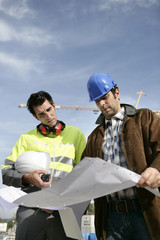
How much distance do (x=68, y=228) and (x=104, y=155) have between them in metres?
0.85

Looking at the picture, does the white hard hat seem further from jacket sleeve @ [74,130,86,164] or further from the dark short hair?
the dark short hair

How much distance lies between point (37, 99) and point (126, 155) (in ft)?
5.25

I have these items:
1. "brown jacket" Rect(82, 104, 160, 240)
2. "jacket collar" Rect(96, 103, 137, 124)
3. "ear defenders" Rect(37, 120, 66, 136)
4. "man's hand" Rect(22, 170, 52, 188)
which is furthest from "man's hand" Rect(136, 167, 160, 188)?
"ear defenders" Rect(37, 120, 66, 136)

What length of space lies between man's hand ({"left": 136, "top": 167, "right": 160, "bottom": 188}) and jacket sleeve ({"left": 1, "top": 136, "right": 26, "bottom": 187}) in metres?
1.52

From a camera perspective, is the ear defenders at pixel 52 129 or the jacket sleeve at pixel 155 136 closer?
the jacket sleeve at pixel 155 136

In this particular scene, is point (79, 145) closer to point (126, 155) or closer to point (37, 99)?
point (37, 99)

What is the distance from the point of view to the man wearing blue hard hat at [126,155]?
8.73 feet

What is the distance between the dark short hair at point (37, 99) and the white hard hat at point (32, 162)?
0.90 metres

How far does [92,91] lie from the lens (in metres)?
3.31

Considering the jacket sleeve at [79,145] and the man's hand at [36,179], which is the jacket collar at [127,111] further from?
the man's hand at [36,179]

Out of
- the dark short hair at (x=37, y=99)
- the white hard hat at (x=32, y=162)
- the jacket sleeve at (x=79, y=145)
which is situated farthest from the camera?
the dark short hair at (x=37, y=99)

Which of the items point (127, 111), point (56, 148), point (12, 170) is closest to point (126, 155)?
point (127, 111)

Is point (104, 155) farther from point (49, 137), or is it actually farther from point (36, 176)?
point (49, 137)

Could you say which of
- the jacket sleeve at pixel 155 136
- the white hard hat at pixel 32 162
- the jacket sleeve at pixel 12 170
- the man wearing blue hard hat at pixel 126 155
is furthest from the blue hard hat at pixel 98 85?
the jacket sleeve at pixel 12 170
